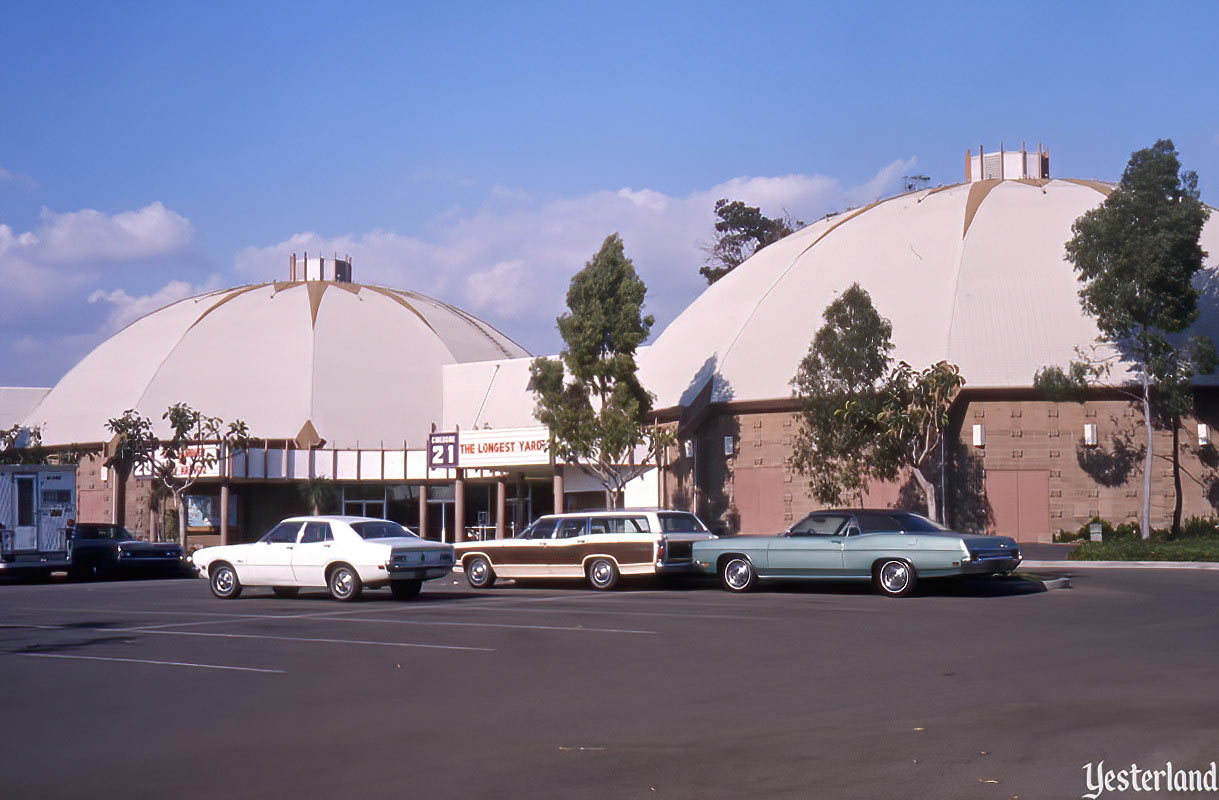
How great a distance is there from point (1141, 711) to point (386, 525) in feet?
49.3

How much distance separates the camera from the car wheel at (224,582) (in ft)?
73.4

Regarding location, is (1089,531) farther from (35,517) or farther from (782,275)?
(35,517)

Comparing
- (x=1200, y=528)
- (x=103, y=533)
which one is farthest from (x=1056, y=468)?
(x=103, y=533)

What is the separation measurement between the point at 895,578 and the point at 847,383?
55.2 ft

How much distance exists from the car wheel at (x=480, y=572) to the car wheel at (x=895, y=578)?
8.02 metres

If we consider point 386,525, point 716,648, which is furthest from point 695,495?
point 716,648

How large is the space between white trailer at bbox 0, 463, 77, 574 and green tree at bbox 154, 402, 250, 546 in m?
13.6

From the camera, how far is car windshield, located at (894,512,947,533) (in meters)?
20.8

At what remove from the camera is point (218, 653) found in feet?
44.2

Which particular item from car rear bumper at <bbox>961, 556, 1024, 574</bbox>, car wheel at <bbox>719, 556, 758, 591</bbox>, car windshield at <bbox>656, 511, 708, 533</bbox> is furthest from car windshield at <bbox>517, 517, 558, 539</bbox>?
car rear bumper at <bbox>961, 556, 1024, 574</bbox>

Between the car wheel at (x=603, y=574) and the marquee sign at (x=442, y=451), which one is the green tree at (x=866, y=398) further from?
the car wheel at (x=603, y=574)

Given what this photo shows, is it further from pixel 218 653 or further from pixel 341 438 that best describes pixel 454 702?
pixel 341 438

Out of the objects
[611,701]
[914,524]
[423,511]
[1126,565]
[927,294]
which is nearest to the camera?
[611,701]

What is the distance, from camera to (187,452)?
47094 mm
